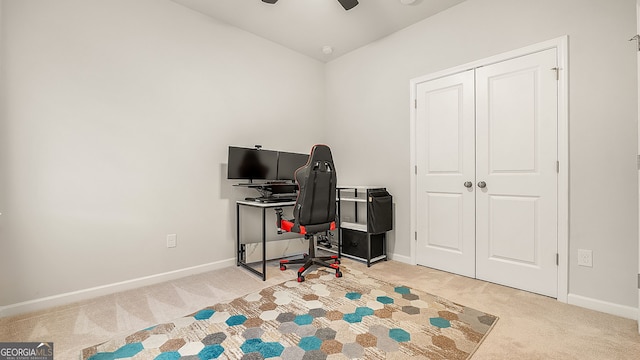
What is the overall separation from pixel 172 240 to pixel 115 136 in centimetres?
110

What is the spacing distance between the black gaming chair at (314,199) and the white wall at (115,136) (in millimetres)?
983

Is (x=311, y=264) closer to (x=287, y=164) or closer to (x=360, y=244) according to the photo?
(x=360, y=244)

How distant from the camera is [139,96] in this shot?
2.66 metres

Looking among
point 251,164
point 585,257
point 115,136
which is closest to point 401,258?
point 585,257

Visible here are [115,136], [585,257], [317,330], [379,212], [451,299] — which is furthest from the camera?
[379,212]

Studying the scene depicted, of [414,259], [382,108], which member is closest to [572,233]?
[414,259]

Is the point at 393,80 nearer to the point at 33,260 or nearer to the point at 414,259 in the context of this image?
the point at 414,259

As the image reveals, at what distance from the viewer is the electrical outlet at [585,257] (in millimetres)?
2184

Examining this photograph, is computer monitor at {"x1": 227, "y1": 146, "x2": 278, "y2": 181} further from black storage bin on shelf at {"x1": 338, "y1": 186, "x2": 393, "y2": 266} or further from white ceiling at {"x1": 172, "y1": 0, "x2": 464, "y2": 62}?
white ceiling at {"x1": 172, "y1": 0, "x2": 464, "y2": 62}

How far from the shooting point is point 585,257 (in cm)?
221

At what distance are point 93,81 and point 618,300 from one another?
4434 millimetres

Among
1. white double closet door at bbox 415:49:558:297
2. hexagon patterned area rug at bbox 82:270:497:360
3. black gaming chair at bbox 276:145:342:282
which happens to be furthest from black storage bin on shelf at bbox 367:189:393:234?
hexagon patterned area rug at bbox 82:270:497:360

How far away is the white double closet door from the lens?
2.39m

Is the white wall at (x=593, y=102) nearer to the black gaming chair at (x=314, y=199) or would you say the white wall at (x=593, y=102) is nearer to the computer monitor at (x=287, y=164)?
the black gaming chair at (x=314, y=199)
